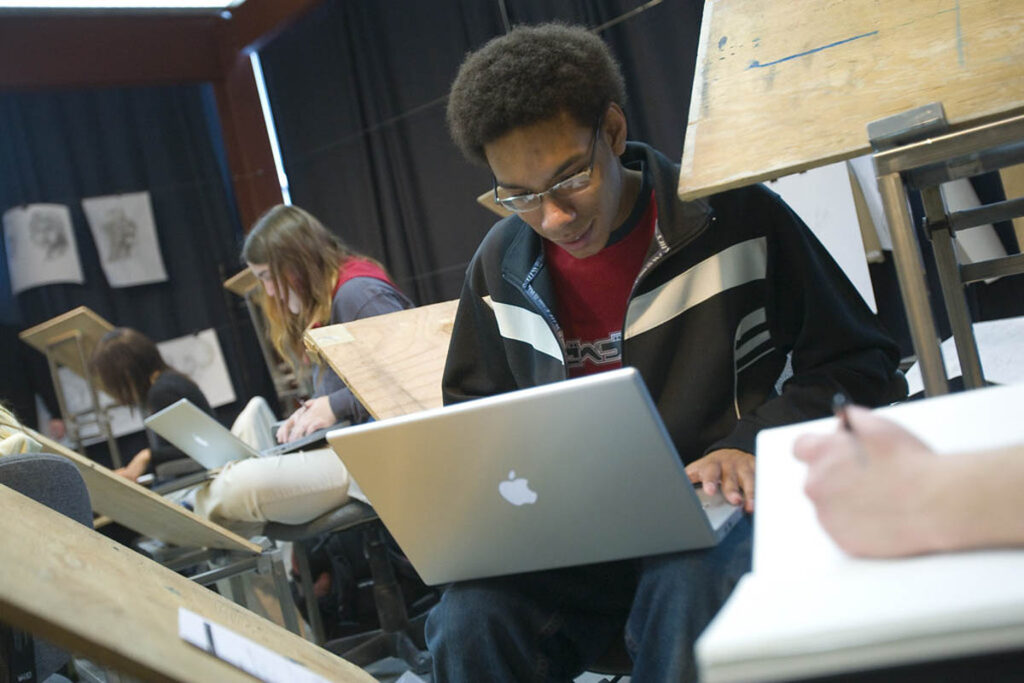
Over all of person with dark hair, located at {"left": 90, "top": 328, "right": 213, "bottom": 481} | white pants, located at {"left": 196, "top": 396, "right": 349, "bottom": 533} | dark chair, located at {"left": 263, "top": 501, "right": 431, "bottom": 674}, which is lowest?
dark chair, located at {"left": 263, "top": 501, "right": 431, "bottom": 674}

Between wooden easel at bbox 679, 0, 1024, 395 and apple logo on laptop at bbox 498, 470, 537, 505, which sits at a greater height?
wooden easel at bbox 679, 0, 1024, 395

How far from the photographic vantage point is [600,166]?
1.43m

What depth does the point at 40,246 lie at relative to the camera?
229 inches

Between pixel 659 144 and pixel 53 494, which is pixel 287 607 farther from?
pixel 659 144

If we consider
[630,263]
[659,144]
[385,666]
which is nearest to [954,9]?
[630,263]

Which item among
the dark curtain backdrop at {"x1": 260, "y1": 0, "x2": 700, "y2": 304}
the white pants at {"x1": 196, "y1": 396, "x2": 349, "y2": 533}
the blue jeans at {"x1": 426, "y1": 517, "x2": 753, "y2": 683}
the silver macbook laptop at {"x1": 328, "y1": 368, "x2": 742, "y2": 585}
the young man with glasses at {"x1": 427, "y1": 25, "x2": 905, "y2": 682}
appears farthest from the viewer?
the dark curtain backdrop at {"x1": 260, "y1": 0, "x2": 700, "y2": 304}

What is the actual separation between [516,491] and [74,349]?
541cm

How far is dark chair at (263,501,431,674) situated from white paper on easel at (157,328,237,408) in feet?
11.9

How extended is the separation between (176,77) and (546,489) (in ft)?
19.9

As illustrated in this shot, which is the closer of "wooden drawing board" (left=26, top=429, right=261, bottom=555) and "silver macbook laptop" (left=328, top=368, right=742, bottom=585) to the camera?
"silver macbook laptop" (left=328, top=368, right=742, bottom=585)

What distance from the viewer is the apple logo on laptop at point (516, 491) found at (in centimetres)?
105

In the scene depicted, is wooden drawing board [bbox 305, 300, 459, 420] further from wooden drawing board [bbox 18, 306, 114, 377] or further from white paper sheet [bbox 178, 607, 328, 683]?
wooden drawing board [bbox 18, 306, 114, 377]

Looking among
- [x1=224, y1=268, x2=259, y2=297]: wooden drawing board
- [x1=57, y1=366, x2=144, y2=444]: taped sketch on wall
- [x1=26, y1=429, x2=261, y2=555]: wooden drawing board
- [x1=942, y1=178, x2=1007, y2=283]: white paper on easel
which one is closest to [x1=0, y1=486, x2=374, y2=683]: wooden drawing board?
[x1=26, y1=429, x2=261, y2=555]: wooden drawing board

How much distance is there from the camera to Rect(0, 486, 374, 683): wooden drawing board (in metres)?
0.81
